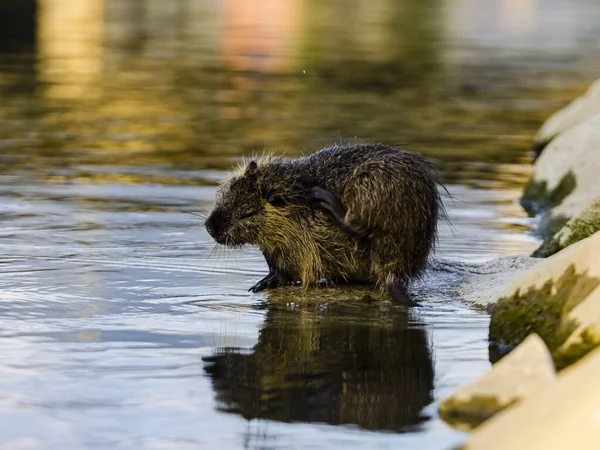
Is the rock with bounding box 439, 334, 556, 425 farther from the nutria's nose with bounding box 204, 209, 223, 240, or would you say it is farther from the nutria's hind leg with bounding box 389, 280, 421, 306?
the nutria's nose with bounding box 204, 209, 223, 240

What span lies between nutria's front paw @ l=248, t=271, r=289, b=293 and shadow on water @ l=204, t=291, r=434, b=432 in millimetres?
330

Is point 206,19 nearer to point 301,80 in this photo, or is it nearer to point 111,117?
point 301,80

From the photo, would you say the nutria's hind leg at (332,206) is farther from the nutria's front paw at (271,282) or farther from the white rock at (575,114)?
the white rock at (575,114)

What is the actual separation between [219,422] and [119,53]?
21.9m

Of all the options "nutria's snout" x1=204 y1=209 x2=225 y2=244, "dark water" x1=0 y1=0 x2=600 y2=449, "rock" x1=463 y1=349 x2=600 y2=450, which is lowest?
"dark water" x1=0 y1=0 x2=600 y2=449

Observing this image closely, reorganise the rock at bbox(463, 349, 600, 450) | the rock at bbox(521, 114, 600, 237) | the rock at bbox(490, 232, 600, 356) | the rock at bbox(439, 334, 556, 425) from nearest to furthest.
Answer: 1. the rock at bbox(463, 349, 600, 450)
2. the rock at bbox(439, 334, 556, 425)
3. the rock at bbox(490, 232, 600, 356)
4. the rock at bbox(521, 114, 600, 237)

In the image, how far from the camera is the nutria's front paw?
28.1ft

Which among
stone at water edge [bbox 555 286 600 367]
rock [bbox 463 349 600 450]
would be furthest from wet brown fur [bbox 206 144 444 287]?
rock [bbox 463 349 600 450]

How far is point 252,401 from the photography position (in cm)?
610

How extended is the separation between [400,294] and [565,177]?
4404 millimetres

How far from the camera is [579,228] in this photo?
879cm

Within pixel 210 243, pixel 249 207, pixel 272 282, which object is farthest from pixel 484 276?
pixel 210 243

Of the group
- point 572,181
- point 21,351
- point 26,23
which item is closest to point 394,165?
point 21,351

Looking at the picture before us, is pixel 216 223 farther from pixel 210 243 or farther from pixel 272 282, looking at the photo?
pixel 210 243
